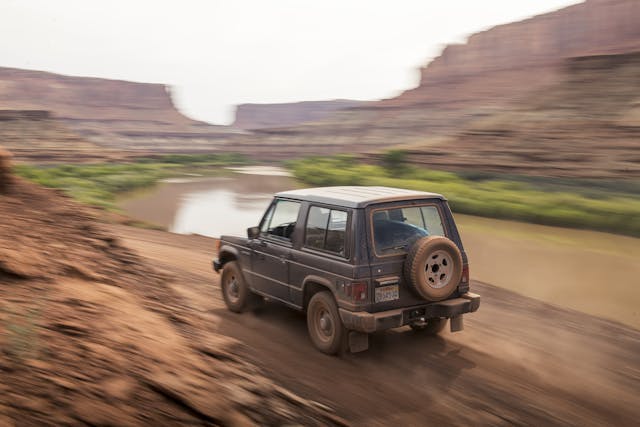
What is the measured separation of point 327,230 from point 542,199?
745 inches

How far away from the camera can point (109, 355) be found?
3643mm

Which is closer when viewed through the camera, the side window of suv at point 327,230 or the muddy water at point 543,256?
the side window of suv at point 327,230

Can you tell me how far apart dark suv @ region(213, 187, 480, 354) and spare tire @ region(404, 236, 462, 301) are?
0.4 inches

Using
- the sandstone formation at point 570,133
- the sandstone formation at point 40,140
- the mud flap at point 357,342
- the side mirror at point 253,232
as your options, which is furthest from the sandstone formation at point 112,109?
the mud flap at point 357,342

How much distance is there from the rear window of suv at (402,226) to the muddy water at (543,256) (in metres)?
2.67

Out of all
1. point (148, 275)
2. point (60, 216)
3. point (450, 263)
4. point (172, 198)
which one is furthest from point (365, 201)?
point (172, 198)

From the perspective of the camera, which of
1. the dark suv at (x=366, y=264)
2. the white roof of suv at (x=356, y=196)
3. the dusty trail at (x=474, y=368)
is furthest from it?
the white roof of suv at (x=356, y=196)

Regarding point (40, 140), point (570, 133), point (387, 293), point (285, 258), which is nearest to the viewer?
point (387, 293)

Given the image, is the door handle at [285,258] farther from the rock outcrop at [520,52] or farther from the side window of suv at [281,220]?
the rock outcrop at [520,52]

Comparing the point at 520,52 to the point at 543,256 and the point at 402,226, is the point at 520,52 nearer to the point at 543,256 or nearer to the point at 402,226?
the point at 543,256

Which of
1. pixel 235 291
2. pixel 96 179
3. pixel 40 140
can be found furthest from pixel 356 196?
pixel 40 140

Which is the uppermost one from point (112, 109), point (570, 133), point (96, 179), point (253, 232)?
point (112, 109)

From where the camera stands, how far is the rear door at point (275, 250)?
6.71 meters

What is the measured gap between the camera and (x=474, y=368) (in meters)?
5.77
